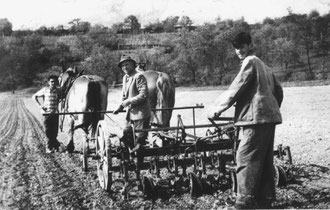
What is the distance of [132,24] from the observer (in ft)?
445

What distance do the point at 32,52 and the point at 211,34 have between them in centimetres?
4276

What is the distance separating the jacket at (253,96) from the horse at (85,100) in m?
6.45

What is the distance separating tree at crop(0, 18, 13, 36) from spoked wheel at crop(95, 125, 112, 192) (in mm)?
102378

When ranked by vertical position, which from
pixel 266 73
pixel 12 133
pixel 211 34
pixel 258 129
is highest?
pixel 211 34

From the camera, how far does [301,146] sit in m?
9.08

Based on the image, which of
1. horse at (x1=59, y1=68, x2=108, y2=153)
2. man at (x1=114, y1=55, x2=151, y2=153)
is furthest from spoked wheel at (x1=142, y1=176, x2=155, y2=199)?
horse at (x1=59, y1=68, x2=108, y2=153)

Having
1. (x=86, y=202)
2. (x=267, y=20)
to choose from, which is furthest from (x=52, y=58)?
(x=86, y=202)

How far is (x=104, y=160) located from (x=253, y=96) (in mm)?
2877

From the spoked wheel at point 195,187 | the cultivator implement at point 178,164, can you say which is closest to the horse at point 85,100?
the cultivator implement at point 178,164

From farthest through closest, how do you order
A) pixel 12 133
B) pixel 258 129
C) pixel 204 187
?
pixel 12 133
pixel 204 187
pixel 258 129

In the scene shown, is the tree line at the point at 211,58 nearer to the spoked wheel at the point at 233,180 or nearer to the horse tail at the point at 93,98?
the horse tail at the point at 93,98

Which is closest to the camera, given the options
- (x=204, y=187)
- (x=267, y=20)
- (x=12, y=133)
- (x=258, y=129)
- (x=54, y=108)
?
(x=258, y=129)

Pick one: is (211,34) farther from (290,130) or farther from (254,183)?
(254,183)

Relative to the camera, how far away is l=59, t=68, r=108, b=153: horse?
1065cm
